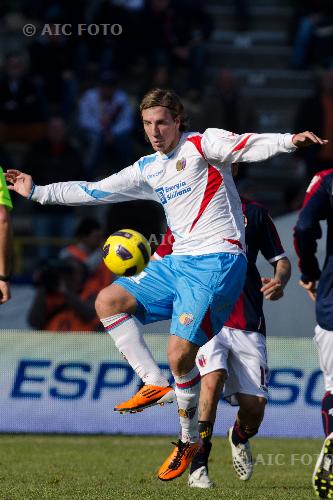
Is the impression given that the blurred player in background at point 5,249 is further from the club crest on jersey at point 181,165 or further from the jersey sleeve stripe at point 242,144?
the jersey sleeve stripe at point 242,144

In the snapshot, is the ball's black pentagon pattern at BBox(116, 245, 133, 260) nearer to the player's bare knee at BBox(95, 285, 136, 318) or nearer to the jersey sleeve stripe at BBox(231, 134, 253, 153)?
the player's bare knee at BBox(95, 285, 136, 318)

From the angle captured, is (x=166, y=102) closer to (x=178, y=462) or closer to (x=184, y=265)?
(x=184, y=265)

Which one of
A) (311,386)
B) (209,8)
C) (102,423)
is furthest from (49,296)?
(209,8)

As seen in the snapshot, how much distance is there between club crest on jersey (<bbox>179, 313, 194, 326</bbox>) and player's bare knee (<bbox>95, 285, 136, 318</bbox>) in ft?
1.34

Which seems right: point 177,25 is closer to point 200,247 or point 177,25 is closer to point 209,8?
point 209,8

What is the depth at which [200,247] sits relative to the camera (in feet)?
27.5

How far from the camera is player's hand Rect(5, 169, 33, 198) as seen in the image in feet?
29.0

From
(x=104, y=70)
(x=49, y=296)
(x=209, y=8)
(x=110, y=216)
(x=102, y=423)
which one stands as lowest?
(x=102, y=423)

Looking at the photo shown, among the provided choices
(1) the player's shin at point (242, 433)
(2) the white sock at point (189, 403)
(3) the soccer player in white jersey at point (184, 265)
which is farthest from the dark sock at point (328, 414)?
(1) the player's shin at point (242, 433)

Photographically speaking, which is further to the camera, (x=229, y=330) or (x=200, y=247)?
(x=229, y=330)

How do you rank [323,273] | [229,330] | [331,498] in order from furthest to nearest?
[229,330] < [323,273] < [331,498]

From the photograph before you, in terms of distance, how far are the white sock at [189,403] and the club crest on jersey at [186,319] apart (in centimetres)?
52

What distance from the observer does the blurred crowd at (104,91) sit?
55.6 feet

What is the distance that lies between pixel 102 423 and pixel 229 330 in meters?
3.01
